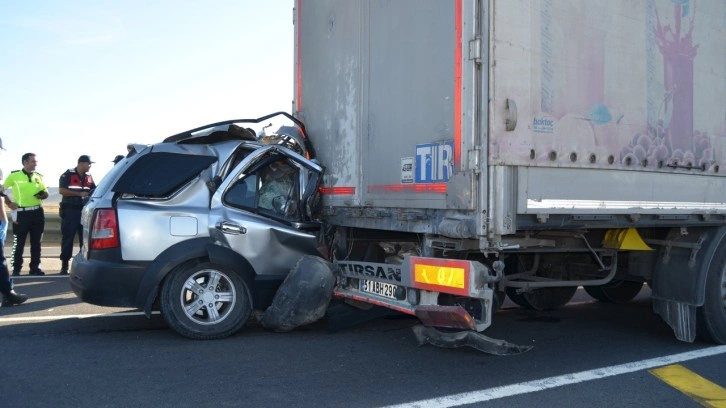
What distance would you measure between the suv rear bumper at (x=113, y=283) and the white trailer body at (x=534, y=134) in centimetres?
193

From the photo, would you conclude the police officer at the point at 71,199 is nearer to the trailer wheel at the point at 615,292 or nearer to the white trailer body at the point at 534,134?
the white trailer body at the point at 534,134

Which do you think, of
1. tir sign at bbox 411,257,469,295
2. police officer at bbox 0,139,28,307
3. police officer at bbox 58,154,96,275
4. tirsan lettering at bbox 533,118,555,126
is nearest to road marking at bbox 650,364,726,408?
tir sign at bbox 411,257,469,295

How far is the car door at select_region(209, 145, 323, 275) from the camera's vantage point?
5.68 meters

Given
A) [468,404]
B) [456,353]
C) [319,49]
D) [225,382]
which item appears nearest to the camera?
Answer: [468,404]

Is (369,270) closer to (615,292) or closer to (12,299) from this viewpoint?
(615,292)

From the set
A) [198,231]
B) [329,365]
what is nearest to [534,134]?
[329,365]

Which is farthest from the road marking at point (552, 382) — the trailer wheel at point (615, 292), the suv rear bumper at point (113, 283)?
the suv rear bumper at point (113, 283)

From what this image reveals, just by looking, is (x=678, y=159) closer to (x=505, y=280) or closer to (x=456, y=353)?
(x=505, y=280)

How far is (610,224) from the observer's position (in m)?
5.11

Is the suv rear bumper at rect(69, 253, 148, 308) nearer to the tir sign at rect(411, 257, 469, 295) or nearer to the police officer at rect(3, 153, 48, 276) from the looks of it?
the tir sign at rect(411, 257, 469, 295)

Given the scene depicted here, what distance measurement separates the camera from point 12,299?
282 inches

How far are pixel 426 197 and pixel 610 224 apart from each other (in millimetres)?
1504

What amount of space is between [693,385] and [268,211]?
3.77 meters

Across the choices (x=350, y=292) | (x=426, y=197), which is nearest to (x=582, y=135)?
(x=426, y=197)
